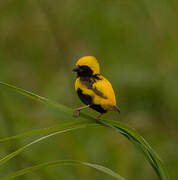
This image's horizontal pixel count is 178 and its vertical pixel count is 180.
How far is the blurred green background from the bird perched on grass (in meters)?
0.82

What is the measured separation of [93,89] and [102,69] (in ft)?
7.96

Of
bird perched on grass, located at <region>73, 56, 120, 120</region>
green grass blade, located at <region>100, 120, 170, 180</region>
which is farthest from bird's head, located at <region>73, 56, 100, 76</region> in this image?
green grass blade, located at <region>100, 120, 170, 180</region>

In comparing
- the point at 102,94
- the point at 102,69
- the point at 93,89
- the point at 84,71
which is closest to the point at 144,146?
the point at 102,94

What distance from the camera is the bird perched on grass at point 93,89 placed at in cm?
299

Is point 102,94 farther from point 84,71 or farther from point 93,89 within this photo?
point 84,71

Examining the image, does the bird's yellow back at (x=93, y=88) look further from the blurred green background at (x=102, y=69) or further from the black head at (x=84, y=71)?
the blurred green background at (x=102, y=69)

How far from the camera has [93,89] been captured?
3.10 metres

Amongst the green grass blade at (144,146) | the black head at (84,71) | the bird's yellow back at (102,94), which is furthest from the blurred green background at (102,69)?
the green grass blade at (144,146)

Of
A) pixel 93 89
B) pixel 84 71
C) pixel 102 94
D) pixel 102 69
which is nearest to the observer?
pixel 102 94

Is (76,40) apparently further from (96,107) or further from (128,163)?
(96,107)

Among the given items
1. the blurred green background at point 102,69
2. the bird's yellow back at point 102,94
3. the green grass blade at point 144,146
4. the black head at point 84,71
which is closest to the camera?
the green grass blade at point 144,146

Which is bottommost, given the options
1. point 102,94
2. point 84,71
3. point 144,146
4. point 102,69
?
point 144,146

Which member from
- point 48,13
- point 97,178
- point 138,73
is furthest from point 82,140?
point 48,13

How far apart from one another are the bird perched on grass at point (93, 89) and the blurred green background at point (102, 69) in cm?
82
